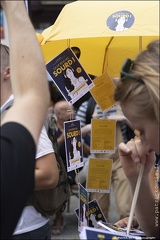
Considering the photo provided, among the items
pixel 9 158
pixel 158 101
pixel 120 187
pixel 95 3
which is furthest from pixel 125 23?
pixel 120 187

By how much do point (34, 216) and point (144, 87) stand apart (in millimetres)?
1387

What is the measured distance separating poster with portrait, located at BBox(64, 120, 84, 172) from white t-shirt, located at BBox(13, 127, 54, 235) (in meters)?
0.27

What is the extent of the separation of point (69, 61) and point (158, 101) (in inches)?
60.9

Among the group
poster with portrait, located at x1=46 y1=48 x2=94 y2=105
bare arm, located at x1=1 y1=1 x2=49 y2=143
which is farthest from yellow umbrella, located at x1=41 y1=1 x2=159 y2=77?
bare arm, located at x1=1 y1=1 x2=49 y2=143

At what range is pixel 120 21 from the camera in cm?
280

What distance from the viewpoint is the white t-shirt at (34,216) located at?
8.67ft

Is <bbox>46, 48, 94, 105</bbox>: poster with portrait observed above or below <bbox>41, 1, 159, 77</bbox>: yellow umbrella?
below

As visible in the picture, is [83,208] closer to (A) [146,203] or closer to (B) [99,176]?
(B) [99,176]

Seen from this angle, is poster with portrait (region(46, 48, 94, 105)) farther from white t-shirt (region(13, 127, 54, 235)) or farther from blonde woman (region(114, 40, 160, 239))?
blonde woman (region(114, 40, 160, 239))

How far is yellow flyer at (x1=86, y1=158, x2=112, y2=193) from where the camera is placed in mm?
3430

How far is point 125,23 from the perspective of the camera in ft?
9.16

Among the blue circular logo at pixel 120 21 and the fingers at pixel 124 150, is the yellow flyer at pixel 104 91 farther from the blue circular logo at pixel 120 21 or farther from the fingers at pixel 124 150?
the fingers at pixel 124 150

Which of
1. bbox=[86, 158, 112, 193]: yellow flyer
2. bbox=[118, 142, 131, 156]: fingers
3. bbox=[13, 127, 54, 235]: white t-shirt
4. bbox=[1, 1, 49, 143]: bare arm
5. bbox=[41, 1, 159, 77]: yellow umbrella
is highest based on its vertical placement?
bbox=[1, 1, 49, 143]: bare arm

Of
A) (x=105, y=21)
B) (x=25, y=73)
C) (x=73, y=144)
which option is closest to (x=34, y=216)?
(x=73, y=144)
